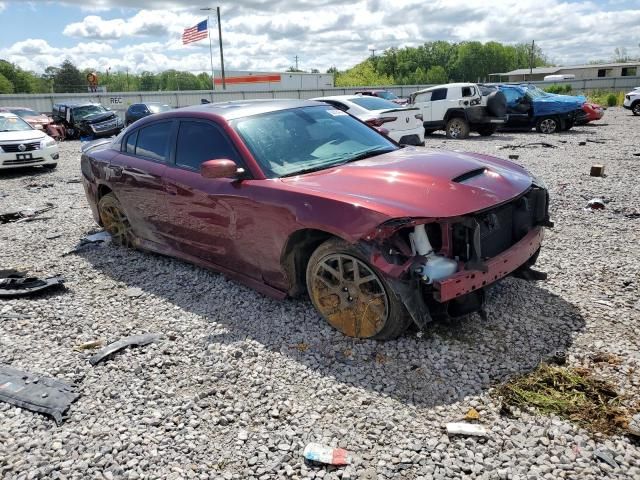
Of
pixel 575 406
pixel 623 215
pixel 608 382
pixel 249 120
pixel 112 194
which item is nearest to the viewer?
pixel 575 406

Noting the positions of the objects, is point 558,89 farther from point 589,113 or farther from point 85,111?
point 85,111

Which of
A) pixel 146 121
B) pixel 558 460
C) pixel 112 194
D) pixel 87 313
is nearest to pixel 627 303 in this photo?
pixel 558 460

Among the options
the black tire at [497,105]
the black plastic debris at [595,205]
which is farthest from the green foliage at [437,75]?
the black plastic debris at [595,205]

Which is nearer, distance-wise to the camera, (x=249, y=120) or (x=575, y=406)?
(x=575, y=406)

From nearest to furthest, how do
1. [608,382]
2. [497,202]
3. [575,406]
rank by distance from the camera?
1. [575,406]
2. [608,382]
3. [497,202]

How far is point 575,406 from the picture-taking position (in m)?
2.81

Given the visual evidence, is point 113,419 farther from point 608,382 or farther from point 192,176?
point 608,382

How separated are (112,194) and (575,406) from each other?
5036 millimetres

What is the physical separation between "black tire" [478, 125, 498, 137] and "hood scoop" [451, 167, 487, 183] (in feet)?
45.1

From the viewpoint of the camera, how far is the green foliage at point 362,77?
3864 inches

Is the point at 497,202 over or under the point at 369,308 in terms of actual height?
over

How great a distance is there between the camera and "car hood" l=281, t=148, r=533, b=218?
3.26 m

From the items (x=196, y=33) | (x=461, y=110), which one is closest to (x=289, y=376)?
(x=461, y=110)

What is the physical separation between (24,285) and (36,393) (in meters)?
2.08
